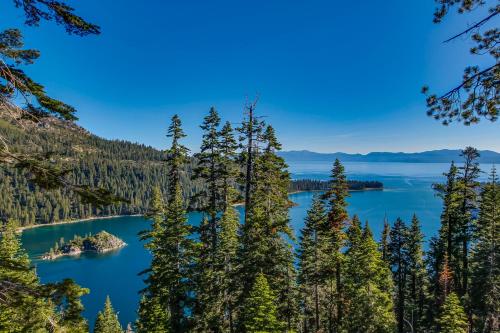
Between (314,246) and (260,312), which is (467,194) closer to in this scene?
(314,246)

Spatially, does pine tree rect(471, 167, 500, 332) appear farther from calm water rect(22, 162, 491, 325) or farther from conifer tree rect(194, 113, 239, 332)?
calm water rect(22, 162, 491, 325)

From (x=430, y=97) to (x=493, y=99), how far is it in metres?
1.04

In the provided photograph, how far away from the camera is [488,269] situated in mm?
25188

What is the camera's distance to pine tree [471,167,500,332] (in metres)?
24.5

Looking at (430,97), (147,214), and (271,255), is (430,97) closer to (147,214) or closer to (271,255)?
(271,255)

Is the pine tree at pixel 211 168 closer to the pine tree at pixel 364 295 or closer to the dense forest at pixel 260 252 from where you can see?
the dense forest at pixel 260 252

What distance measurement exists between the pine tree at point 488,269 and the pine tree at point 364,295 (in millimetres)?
7031

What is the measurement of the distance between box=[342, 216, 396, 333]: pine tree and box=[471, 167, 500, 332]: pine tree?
7.03 metres

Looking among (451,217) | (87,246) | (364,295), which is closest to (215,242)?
(364,295)

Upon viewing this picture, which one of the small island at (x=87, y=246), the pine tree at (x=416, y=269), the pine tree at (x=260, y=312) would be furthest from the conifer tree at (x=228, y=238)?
the small island at (x=87, y=246)

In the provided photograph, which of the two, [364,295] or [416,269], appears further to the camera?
[416,269]

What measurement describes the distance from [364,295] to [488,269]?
10.3 metres

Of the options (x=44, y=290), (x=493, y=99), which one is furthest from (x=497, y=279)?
(x=44, y=290)

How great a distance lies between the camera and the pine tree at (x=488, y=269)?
24500mm
